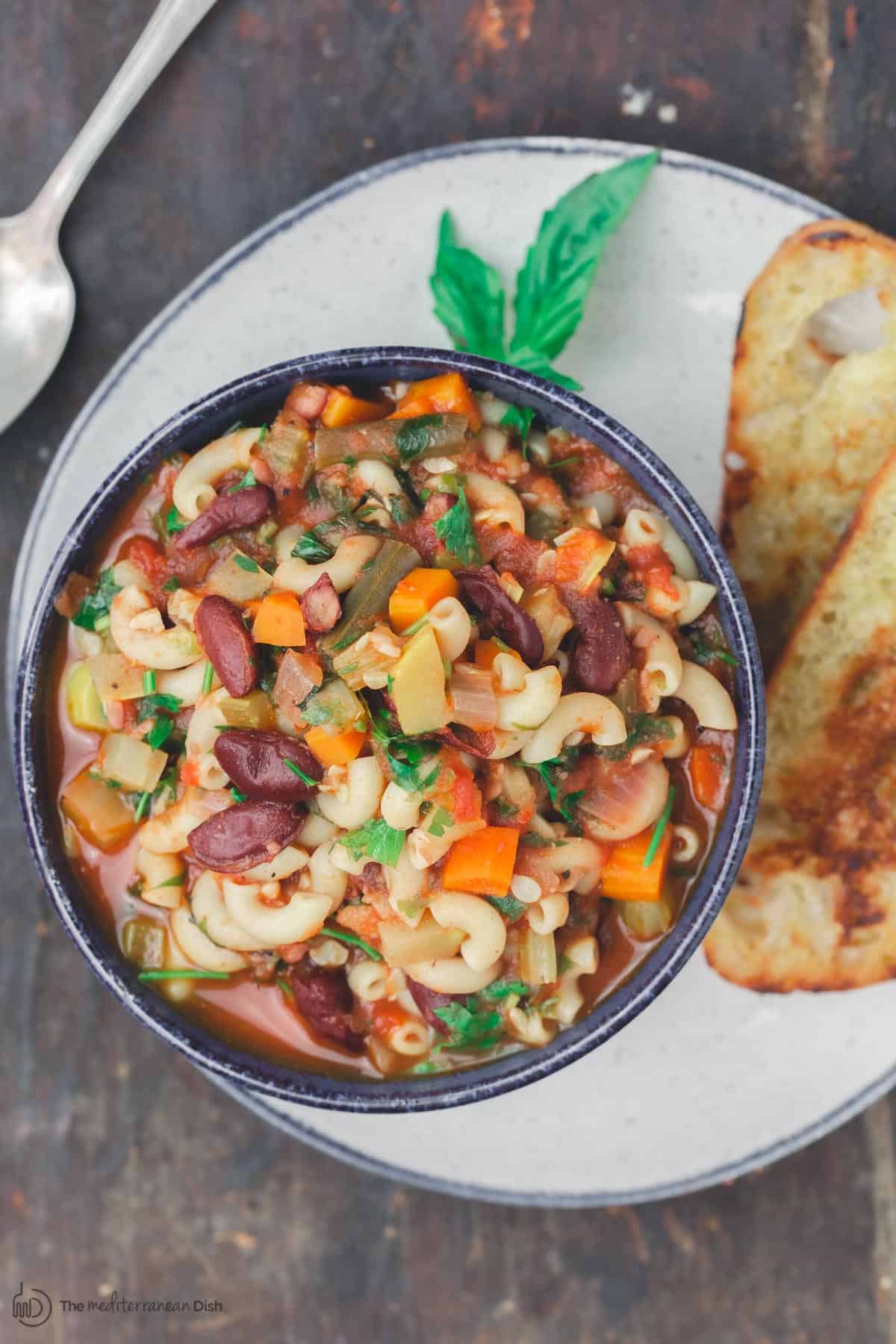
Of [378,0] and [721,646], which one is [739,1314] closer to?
[721,646]

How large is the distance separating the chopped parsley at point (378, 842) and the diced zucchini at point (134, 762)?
1.56ft

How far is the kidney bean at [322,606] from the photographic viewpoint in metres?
2.16

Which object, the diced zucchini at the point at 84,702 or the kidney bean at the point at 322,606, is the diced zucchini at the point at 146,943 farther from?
the kidney bean at the point at 322,606

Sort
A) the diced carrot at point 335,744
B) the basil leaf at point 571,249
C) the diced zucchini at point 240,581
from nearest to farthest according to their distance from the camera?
the diced carrot at point 335,744 < the diced zucchini at point 240,581 < the basil leaf at point 571,249

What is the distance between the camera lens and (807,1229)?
337 cm

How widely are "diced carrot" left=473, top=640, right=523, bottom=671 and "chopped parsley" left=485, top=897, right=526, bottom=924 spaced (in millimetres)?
512

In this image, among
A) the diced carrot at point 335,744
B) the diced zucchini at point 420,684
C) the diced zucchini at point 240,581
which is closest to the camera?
the diced zucchini at point 420,684

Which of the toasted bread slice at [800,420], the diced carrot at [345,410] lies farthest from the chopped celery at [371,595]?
the toasted bread slice at [800,420]

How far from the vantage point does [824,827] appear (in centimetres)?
298

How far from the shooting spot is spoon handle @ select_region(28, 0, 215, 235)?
3109 mm

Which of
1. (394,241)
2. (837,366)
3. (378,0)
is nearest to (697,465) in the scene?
(837,366)

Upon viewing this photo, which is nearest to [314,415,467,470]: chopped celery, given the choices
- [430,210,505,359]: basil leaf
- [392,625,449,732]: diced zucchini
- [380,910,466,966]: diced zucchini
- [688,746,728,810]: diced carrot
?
[392,625,449,732]: diced zucchini

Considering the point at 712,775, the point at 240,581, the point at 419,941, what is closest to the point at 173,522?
the point at 240,581

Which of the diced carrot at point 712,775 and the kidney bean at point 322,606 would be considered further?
the diced carrot at point 712,775
